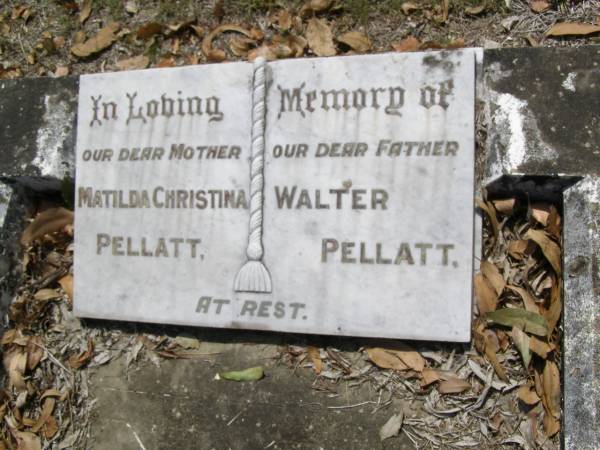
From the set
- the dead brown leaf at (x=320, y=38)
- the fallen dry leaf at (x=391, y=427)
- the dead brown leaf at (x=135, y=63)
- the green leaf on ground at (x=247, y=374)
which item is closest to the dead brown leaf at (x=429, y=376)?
the fallen dry leaf at (x=391, y=427)

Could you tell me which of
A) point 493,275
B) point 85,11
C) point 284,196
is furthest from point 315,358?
point 85,11

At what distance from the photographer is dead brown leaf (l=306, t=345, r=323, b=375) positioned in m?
2.23

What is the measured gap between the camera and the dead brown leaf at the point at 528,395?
2010 millimetres

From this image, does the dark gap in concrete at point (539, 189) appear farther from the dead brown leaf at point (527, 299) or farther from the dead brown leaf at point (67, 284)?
the dead brown leaf at point (67, 284)

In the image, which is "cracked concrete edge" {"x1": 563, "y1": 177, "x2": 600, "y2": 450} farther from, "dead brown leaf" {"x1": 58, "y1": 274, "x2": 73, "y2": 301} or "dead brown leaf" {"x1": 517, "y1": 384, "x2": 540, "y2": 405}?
"dead brown leaf" {"x1": 58, "y1": 274, "x2": 73, "y2": 301}

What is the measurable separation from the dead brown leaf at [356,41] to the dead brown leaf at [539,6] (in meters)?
0.72

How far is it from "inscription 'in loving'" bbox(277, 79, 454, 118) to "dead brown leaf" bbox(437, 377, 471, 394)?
3.51ft

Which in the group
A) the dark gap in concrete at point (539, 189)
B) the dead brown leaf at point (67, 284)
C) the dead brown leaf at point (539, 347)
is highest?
the dark gap in concrete at point (539, 189)

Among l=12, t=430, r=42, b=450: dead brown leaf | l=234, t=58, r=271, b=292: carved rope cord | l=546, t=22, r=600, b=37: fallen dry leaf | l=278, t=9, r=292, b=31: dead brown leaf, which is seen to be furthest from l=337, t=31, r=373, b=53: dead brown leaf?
l=12, t=430, r=42, b=450: dead brown leaf

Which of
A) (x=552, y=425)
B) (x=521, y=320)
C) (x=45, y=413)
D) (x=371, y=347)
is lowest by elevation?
(x=45, y=413)

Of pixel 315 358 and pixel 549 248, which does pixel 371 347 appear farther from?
pixel 549 248

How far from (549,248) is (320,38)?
1.37m

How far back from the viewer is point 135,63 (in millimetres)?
2688

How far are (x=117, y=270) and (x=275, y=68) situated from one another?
1116mm
